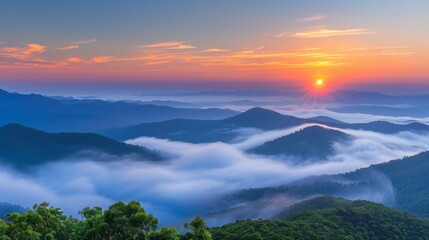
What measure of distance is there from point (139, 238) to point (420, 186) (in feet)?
667

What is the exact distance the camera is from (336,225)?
239 feet

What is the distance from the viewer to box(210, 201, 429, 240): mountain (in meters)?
61.7

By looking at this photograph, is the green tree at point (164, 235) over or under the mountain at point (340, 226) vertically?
over

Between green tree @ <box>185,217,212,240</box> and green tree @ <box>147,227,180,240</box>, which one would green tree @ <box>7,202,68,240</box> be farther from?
green tree @ <box>185,217,212,240</box>

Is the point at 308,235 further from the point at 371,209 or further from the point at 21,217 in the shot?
the point at 21,217

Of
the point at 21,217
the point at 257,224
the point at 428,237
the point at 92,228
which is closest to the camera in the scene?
the point at 92,228

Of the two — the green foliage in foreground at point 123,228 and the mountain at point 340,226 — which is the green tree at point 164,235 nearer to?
the green foliage in foreground at point 123,228

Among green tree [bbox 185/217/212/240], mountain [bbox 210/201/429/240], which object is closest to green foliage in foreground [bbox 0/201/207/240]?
green tree [bbox 185/217/212/240]

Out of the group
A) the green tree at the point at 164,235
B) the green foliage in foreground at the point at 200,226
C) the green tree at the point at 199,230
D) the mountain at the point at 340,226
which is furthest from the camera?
the mountain at the point at 340,226

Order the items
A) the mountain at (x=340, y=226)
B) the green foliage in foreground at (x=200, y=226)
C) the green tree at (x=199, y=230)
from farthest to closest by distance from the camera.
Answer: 1. the mountain at (x=340, y=226)
2. the green tree at (x=199, y=230)
3. the green foliage in foreground at (x=200, y=226)

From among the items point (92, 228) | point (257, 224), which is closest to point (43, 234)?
point (92, 228)

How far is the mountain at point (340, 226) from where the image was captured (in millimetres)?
61656

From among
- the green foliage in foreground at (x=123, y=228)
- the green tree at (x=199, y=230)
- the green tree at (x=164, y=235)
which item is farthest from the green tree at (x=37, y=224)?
the green tree at (x=199, y=230)

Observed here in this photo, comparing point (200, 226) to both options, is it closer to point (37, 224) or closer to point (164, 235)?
point (164, 235)
